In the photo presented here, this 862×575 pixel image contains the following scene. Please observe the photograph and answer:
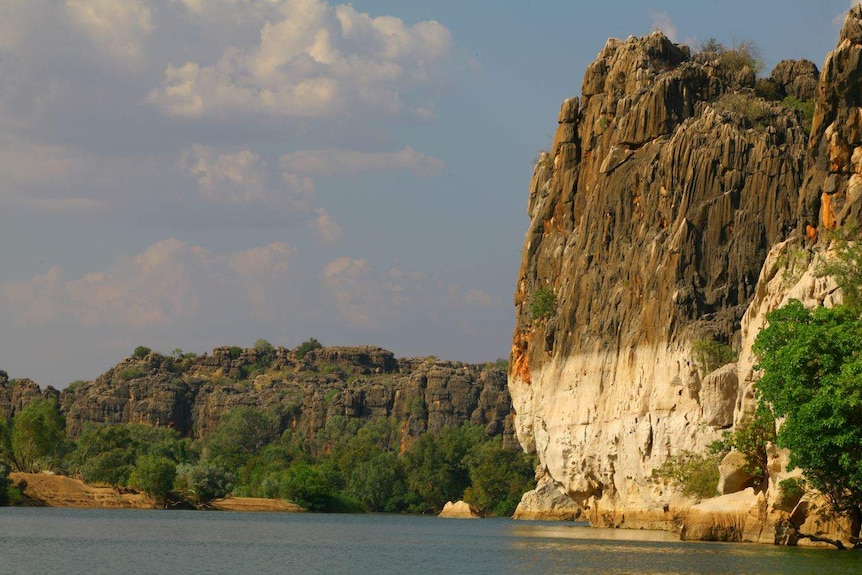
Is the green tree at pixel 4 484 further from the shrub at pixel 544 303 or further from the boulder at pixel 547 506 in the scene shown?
the shrub at pixel 544 303

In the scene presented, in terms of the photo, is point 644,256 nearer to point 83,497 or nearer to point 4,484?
point 4,484

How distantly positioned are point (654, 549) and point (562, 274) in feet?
109

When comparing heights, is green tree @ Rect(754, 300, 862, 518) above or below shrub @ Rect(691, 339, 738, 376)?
below

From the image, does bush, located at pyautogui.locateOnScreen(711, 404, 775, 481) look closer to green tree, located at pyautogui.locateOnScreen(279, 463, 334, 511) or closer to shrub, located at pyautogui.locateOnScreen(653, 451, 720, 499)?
shrub, located at pyautogui.locateOnScreen(653, 451, 720, 499)

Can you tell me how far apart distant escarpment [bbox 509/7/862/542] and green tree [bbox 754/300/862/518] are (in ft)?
12.1

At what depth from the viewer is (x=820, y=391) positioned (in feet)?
145

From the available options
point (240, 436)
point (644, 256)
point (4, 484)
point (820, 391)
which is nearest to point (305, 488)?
point (4, 484)

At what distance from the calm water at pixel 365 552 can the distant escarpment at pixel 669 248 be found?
5.39 meters

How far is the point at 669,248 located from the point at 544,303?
17133 millimetres

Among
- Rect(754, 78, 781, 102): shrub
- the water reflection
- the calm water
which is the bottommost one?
the calm water

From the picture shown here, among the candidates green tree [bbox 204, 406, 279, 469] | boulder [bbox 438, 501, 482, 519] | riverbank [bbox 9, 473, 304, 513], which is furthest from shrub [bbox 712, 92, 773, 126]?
green tree [bbox 204, 406, 279, 469]

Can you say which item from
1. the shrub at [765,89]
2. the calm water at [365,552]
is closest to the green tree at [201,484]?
the calm water at [365,552]

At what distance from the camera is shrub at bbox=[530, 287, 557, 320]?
85.1m

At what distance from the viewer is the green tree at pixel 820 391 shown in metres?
43.4
